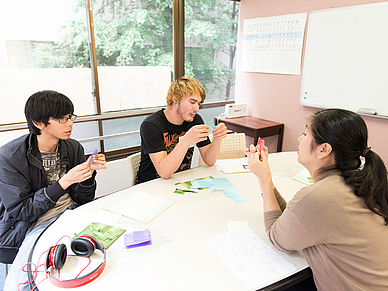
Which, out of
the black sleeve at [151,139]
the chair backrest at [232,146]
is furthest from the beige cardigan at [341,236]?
the chair backrest at [232,146]

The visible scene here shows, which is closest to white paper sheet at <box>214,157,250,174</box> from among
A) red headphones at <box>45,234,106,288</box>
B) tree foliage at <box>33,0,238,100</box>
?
red headphones at <box>45,234,106,288</box>

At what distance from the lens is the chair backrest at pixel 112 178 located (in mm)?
3123

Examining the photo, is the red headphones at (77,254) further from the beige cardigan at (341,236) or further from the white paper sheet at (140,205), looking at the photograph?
the beige cardigan at (341,236)

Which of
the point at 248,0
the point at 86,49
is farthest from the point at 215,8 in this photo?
the point at 86,49

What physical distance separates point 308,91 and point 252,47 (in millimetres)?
1003

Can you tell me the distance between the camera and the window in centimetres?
267

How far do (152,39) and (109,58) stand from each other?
60cm

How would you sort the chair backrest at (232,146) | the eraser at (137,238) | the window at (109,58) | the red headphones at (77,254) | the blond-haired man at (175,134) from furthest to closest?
1. the window at (109,58)
2. the chair backrest at (232,146)
3. the blond-haired man at (175,134)
4. the eraser at (137,238)
5. the red headphones at (77,254)

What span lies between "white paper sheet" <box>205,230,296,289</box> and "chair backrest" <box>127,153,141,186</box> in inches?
37.7

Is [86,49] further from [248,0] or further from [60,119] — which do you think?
[248,0]

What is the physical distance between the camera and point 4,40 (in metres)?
2.55

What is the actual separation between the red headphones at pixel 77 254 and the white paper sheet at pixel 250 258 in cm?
45

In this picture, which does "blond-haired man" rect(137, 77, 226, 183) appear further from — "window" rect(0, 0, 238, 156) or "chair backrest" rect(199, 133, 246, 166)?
"window" rect(0, 0, 238, 156)

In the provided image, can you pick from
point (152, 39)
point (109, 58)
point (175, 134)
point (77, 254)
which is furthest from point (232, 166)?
point (152, 39)
